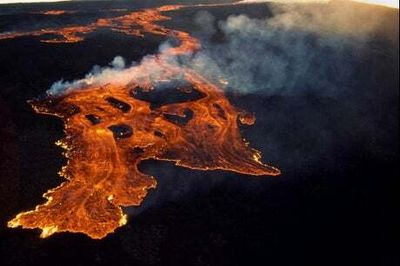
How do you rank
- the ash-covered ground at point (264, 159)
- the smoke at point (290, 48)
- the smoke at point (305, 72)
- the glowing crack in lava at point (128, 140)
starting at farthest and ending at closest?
the smoke at point (290, 48) → the smoke at point (305, 72) → the glowing crack in lava at point (128, 140) → the ash-covered ground at point (264, 159)

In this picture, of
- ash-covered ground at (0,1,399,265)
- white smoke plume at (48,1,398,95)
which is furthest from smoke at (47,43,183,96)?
ash-covered ground at (0,1,399,265)

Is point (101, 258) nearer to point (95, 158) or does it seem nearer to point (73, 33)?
point (95, 158)

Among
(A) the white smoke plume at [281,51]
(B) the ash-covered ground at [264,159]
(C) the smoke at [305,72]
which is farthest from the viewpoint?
(A) the white smoke plume at [281,51]

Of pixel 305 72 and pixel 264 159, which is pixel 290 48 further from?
pixel 264 159

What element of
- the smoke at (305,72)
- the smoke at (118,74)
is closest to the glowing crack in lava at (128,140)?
the smoke at (118,74)

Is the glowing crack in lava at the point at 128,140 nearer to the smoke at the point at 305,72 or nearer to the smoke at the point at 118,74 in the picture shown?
the smoke at the point at 118,74

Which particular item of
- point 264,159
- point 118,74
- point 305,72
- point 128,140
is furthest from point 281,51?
point 128,140
